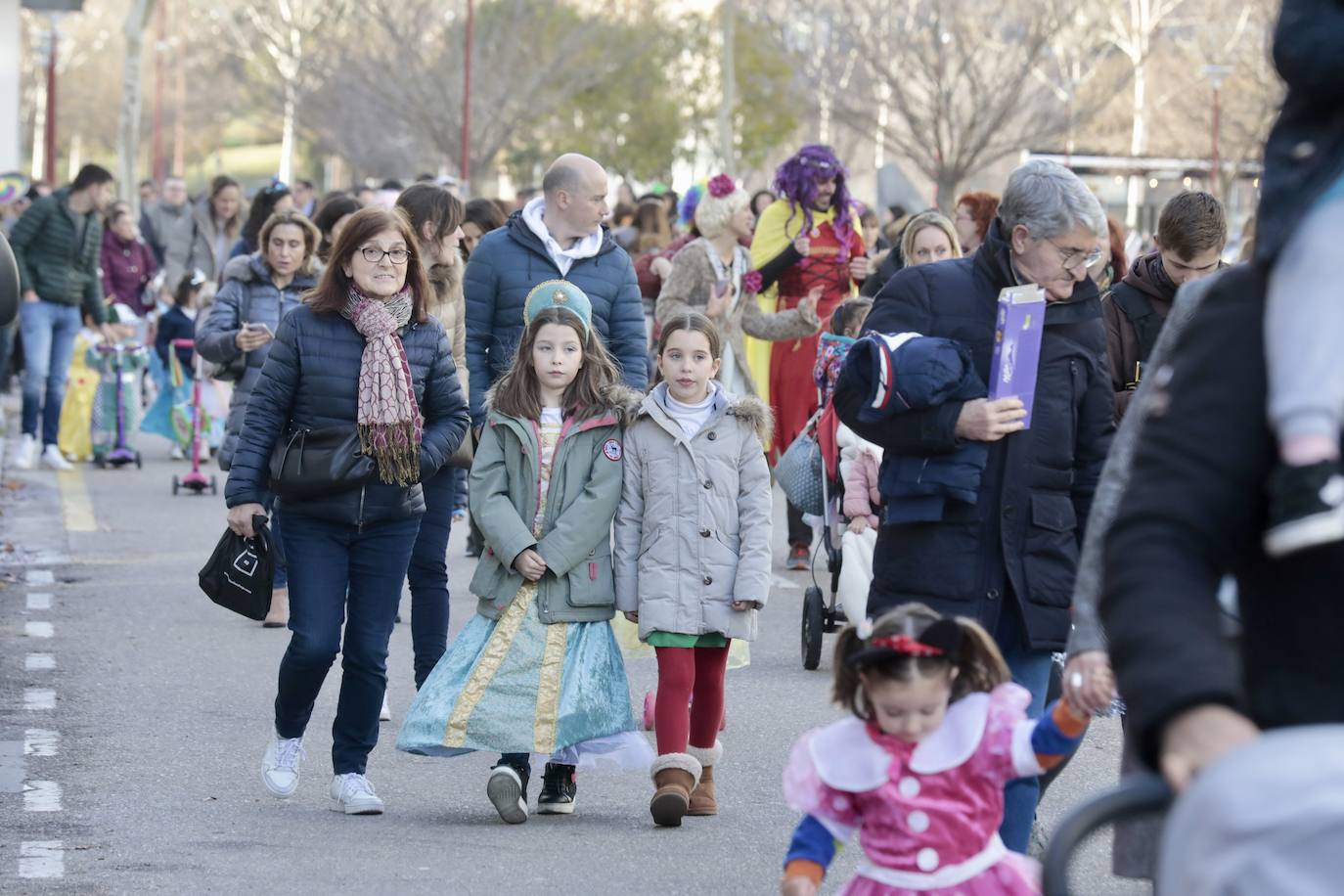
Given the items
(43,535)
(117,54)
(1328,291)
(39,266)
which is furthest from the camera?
(117,54)

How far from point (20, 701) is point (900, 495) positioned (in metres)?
4.40

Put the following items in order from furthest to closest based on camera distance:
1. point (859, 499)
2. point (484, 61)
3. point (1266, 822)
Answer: point (484, 61), point (859, 499), point (1266, 822)

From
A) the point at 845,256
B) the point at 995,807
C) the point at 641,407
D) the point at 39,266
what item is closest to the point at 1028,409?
the point at 995,807

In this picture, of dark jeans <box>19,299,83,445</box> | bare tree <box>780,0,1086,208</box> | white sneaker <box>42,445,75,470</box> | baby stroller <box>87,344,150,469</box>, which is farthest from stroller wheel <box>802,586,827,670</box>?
bare tree <box>780,0,1086,208</box>

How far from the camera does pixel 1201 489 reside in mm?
2469

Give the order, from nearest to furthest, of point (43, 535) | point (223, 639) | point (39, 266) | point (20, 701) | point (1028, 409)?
point (1028, 409), point (20, 701), point (223, 639), point (43, 535), point (39, 266)

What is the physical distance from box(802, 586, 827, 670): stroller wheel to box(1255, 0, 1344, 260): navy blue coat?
22.6 ft

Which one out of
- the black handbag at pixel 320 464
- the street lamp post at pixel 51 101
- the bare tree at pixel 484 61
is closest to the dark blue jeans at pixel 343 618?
the black handbag at pixel 320 464

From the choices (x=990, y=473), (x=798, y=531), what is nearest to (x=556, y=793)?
(x=990, y=473)

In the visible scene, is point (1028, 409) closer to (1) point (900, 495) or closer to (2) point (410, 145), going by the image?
(1) point (900, 495)

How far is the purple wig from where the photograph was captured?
39.9 feet

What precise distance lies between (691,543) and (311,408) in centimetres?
121

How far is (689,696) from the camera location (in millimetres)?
6746

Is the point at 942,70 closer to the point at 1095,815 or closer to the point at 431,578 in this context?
the point at 431,578
